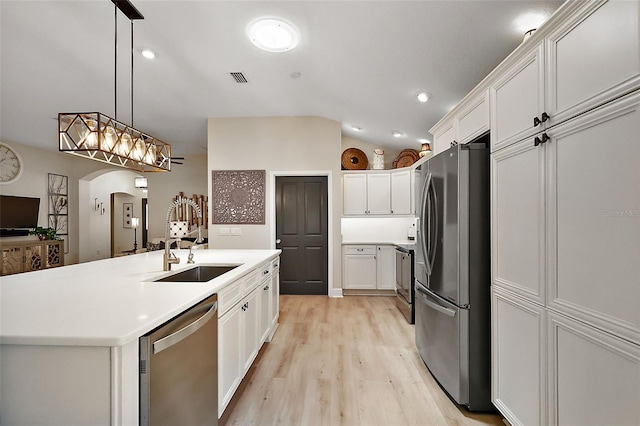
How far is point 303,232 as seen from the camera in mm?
5273

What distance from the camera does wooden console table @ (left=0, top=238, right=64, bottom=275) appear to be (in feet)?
18.2

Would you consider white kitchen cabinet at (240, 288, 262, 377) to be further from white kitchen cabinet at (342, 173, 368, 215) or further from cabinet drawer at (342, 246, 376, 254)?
white kitchen cabinet at (342, 173, 368, 215)

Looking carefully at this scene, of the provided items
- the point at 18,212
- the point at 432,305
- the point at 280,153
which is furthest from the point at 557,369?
the point at 18,212

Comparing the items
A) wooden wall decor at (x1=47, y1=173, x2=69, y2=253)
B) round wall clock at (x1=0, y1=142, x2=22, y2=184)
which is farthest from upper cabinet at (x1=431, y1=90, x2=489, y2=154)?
wooden wall decor at (x1=47, y1=173, x2=69, y2=253)

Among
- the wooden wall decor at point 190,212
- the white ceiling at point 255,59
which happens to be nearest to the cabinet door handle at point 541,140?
the white ceiling at point 255,59

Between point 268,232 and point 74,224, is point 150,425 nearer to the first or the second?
point 268,232

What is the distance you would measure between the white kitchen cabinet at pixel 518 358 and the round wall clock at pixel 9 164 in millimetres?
8115

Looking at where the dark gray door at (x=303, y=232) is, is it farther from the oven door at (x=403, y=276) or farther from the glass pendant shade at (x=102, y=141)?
the glass pendant shade at (x=102, y=141)

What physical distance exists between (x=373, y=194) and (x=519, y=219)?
380 centimetres

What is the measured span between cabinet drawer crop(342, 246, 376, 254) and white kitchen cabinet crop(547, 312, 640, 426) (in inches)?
148

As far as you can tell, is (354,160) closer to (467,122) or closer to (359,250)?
(359,250)

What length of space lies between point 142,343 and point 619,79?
1914 mm

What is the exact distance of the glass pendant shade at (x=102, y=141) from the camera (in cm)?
202

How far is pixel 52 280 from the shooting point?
5.77 ft
